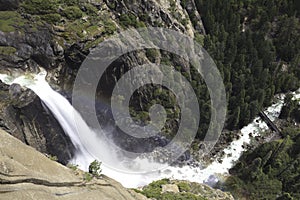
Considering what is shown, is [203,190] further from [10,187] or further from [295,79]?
[295,79]

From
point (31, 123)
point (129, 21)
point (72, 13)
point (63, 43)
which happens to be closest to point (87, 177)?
point (31, 123)

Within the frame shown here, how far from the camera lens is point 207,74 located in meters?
50.2

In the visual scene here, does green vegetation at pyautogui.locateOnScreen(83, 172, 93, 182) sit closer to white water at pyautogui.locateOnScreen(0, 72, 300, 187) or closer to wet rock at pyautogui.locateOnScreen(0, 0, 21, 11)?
white water at pyautogui.locateOnScreen(0, 72, 300, 187)

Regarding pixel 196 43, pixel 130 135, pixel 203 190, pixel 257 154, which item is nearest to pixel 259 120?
pixel 257 154

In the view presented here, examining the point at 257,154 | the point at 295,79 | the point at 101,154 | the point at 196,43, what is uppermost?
the point at 196,43

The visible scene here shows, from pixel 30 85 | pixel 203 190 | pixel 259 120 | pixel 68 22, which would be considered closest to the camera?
pixel 203 190

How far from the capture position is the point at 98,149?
39531 mm

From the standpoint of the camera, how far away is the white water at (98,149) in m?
36.5

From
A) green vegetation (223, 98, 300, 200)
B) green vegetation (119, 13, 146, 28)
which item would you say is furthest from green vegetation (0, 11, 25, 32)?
green vegetation (223, 98, 300, 200)

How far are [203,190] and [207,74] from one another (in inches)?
949

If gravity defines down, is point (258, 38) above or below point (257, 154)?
above

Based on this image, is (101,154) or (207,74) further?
(207,74)

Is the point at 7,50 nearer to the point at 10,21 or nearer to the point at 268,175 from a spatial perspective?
the point at 10,21

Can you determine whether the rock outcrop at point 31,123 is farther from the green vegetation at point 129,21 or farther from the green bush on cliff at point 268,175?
the green bush on cliff at point 268,175
